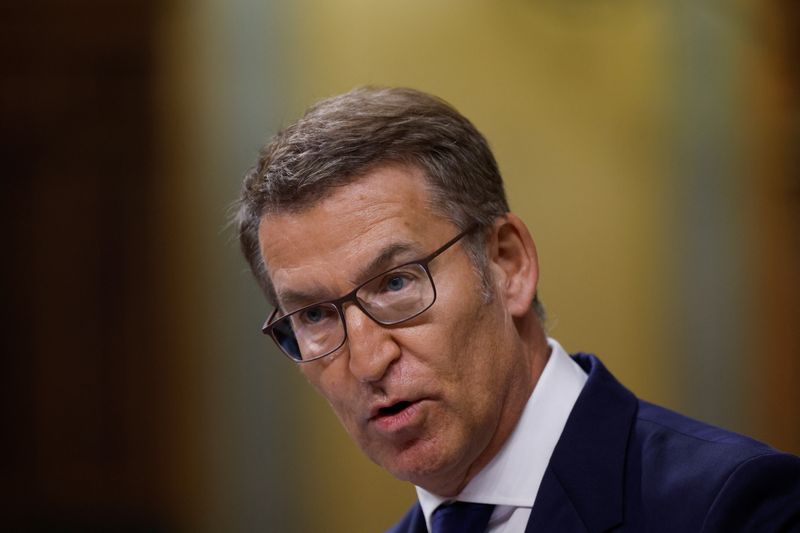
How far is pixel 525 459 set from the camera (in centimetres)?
165

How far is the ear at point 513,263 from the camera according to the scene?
1718 millimetres

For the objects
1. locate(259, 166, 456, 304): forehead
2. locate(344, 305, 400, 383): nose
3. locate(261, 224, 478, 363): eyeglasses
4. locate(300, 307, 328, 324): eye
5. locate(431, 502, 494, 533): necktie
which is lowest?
locate(431, 502, 494, 533): necktie

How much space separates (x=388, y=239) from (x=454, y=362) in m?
0.22

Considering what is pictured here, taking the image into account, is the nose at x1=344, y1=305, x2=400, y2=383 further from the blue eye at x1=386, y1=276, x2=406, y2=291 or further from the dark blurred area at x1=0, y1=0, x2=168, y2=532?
the dark blurred area at x1=0, y1=0, x2=168, y2=532

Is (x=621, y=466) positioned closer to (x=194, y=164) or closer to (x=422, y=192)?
(x=422, y=192)

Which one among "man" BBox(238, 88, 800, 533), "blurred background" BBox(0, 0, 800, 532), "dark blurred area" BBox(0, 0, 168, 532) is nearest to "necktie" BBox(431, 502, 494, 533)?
"man" BBox(238, 88, 800, 533)

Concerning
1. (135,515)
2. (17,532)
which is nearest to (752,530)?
(135,515)

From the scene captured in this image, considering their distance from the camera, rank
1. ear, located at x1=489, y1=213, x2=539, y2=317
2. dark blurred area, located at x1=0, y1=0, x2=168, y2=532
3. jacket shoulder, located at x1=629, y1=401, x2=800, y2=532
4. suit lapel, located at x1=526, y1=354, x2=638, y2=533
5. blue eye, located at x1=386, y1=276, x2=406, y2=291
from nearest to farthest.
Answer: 1. jacket shoulder, located at x1=629, y1=401, x2=800, y2=532
2. suit lapel, located at x1=526, y1=354, x2=638, y2=533
3. blue eye, located at x1=386, y1=276, x2=406, y2=291
4. ear, located at x1=489, y1=213, x2=539, y2=317
5. dark blurred area, located at x1=0, y1=0, x2=168, y2=532

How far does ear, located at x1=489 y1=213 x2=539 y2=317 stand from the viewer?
67.6 inches

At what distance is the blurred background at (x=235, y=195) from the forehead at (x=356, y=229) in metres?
2.76

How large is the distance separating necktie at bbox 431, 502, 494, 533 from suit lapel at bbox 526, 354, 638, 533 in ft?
0.45

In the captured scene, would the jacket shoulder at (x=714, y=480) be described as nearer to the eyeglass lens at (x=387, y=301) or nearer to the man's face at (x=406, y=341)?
the man's face at (x=406, y=341)

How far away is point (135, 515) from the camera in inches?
166

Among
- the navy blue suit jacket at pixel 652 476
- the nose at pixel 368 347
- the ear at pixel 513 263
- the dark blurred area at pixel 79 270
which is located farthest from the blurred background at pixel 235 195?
the nose at pixel 368 347
